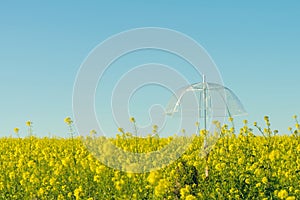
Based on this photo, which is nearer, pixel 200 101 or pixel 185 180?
pixel 185 180

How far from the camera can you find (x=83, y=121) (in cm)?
678

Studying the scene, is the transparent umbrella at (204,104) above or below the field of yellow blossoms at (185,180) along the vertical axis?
above

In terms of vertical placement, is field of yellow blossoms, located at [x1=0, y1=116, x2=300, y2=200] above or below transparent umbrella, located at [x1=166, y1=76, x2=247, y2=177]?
below

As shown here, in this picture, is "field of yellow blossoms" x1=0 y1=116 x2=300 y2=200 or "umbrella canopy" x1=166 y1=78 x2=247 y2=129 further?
"umbrella canopy" x1=166 y1=78 x2=247 y2=129

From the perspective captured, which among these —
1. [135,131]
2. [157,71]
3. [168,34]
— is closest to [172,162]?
[135,131]

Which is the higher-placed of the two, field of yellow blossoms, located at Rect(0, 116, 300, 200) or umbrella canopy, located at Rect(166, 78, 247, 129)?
umbrella canopy, located at Rect(166, 78, 247, 129)

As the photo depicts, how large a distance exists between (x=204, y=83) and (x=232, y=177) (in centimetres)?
187

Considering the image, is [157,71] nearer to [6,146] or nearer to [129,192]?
[129,192]

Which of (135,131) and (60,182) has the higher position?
(135,131)

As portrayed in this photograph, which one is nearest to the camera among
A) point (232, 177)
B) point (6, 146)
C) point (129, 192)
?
point (129, 192)

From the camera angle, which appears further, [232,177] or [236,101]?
[236,101]

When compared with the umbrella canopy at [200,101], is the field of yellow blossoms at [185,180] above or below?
below

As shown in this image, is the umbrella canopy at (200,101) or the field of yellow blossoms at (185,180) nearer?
the field of yellow blossoms at (185,180)

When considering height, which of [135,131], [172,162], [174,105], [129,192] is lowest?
[129,192]
